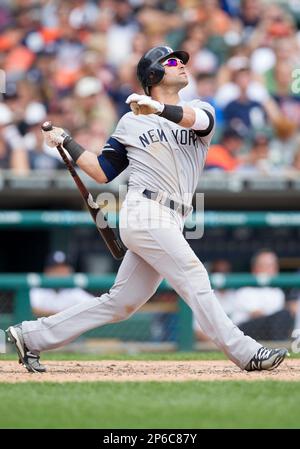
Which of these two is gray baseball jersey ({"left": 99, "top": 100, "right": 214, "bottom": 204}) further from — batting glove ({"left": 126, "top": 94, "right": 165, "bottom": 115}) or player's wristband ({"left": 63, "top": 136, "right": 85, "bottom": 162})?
batting glove ({"left": 126, "top": 94, "right": 165, "bottom": 115})


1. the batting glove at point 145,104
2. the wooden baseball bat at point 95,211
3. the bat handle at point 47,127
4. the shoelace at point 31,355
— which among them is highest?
the batting glove at point 145,104

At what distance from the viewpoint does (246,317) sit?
34.5 ft

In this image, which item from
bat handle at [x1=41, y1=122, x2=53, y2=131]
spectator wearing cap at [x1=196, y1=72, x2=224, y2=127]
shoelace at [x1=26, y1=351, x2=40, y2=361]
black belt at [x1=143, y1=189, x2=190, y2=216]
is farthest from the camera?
spectator wearing cap at [x1=196, y1=72, x2=224, y2=127]

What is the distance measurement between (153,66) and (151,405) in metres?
2.24

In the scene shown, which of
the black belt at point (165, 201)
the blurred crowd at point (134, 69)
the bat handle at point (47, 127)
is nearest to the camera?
the black belt at point (165, 201)

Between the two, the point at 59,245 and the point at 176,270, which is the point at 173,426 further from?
the point at 59,245

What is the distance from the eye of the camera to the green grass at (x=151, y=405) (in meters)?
5.03

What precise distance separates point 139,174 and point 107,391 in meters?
1.40

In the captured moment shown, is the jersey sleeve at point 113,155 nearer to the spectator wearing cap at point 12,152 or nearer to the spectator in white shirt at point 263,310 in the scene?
the spectator in white shirt at point 263,310

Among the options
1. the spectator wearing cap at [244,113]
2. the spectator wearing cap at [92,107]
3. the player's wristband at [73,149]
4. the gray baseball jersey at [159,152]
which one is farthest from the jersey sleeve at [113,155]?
the spectator wearing cap at [244,113]

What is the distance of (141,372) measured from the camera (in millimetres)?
7008

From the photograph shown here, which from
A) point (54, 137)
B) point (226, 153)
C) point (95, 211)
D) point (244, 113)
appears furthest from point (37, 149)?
point (54, 137)

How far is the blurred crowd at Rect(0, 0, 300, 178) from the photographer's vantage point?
38.9ft

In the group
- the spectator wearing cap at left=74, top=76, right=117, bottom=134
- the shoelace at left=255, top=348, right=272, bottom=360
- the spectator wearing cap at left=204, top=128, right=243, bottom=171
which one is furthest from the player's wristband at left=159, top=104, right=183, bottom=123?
the spectator wearing cap at left=74, top=76, right=117, bottom=134
